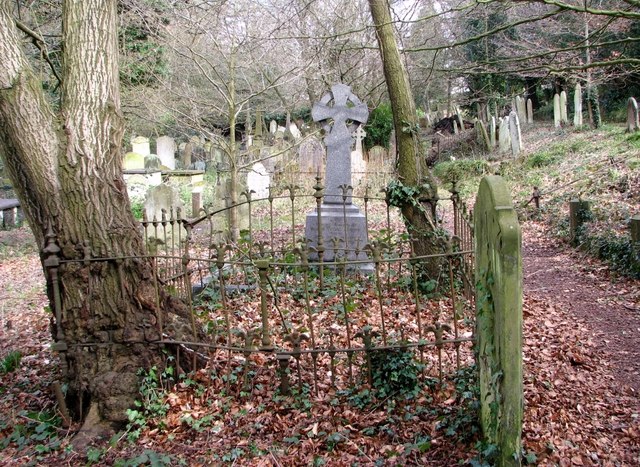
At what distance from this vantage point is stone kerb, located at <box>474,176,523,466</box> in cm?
269

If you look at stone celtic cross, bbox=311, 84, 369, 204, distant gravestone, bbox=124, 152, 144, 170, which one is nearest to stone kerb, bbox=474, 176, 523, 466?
stone celtic cross, bbox=311, 84, 369, 204

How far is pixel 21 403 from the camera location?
436 centimetres

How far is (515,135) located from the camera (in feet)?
57.7

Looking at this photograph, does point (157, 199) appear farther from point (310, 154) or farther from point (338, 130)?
point (310, 154)

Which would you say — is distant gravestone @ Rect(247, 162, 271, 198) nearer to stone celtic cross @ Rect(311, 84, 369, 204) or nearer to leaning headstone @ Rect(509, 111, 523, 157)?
stone celtic cross @ Rect(311, 84, 369, 204)

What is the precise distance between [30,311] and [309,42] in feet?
31.9

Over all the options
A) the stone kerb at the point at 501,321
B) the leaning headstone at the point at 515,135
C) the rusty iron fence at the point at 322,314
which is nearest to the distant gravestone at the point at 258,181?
the rusty iron fence at the point at 322,314

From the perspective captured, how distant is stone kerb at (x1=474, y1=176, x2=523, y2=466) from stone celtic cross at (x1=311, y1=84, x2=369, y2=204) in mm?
5426

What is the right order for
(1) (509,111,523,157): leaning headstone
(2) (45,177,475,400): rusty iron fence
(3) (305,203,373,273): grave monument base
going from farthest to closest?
(1) (509,111,523,157): leaning headstone
(3) (305,203,373,273): grave monument base
(2) (45,177,475,400): rusty iron fence

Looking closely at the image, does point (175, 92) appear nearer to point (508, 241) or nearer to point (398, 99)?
point (398, 99)

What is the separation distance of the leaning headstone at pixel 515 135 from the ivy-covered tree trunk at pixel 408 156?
11670 mm

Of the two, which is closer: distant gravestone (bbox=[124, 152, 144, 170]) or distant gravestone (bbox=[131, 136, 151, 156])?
distant gravestone (bbox=[124, 152, 144, 170])

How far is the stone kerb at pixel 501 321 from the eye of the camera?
2.69 metres

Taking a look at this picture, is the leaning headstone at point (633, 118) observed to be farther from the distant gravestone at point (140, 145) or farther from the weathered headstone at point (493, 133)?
the distant gravestone at point (140, 145)
